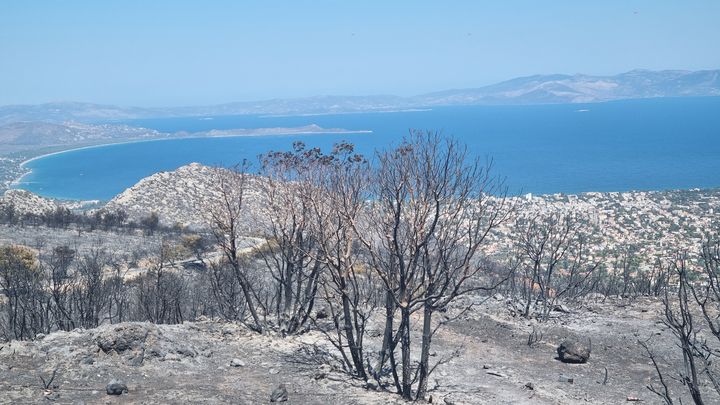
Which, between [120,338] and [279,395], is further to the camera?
[120,338]

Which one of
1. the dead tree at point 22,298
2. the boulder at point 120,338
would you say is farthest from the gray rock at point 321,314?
the dead tree at point 22,298

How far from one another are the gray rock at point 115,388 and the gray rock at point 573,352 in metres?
7.78

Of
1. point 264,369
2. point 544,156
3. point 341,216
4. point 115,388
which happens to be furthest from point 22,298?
point 544,156

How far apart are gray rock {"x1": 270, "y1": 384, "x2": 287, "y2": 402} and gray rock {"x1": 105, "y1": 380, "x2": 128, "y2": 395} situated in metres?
1.98

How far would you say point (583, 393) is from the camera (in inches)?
409

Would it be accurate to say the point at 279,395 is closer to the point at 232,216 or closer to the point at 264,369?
the point at 264,369

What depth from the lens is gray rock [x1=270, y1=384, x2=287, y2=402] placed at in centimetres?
868

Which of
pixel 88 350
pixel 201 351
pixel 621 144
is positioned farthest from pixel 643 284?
pixel 621 144

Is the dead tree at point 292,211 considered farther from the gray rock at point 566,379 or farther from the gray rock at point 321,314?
the gray rock at point 566,379

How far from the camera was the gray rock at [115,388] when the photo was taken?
8531 millimetres

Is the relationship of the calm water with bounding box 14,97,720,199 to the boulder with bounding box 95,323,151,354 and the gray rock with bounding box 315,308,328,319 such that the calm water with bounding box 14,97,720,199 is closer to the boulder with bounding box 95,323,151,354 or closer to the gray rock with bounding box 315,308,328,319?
the gray rock with bounding box 315,308,328,319

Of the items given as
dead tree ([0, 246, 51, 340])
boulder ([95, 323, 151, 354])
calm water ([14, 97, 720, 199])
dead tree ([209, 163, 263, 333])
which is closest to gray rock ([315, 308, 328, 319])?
dead tree ([209, 163, 263, 333])

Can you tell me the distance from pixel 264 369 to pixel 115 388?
2403mm

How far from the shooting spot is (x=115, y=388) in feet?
28.1
